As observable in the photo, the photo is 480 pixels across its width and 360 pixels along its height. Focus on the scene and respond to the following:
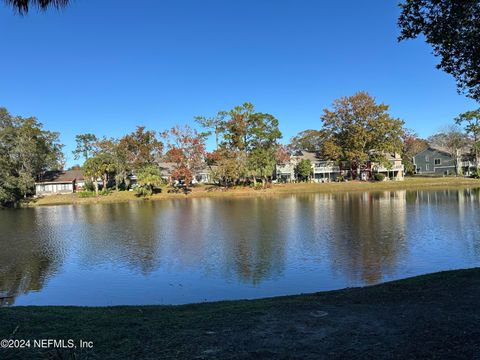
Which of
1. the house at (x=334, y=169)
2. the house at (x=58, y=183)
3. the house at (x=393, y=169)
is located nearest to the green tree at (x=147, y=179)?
the house at (x=58, y=183)

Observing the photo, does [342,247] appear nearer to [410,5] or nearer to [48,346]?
[410,5]

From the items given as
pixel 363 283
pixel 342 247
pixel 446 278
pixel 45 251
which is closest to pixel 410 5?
pixel 446 278

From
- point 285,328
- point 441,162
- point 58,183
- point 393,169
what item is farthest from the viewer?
point 441,162

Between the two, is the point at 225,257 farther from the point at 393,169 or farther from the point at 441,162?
the point at 441,162

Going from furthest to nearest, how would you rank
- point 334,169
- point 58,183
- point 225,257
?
1. point 334,169
2. point 58,183
3. point 225,257

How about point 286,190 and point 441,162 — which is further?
point 441,162

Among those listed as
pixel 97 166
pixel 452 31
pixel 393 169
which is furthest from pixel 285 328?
pixel 393 169

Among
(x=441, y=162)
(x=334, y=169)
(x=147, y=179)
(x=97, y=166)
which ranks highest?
(x=97, y=166)

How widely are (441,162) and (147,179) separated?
67338 millimetres

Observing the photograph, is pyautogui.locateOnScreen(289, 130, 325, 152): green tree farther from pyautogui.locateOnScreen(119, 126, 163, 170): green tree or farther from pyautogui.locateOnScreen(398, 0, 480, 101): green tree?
pyautogui.locateOnScreen(398, 0, 480, 101): green tree

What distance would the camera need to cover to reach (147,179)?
68.2 metres

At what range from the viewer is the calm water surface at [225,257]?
14.0 meters

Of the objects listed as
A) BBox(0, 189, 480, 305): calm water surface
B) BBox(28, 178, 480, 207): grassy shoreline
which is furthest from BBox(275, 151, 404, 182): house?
BBox(0, 189, 480, 305): calm water surface

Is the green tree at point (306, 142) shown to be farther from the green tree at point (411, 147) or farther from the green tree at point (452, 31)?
the green tree at point (452, 31)
